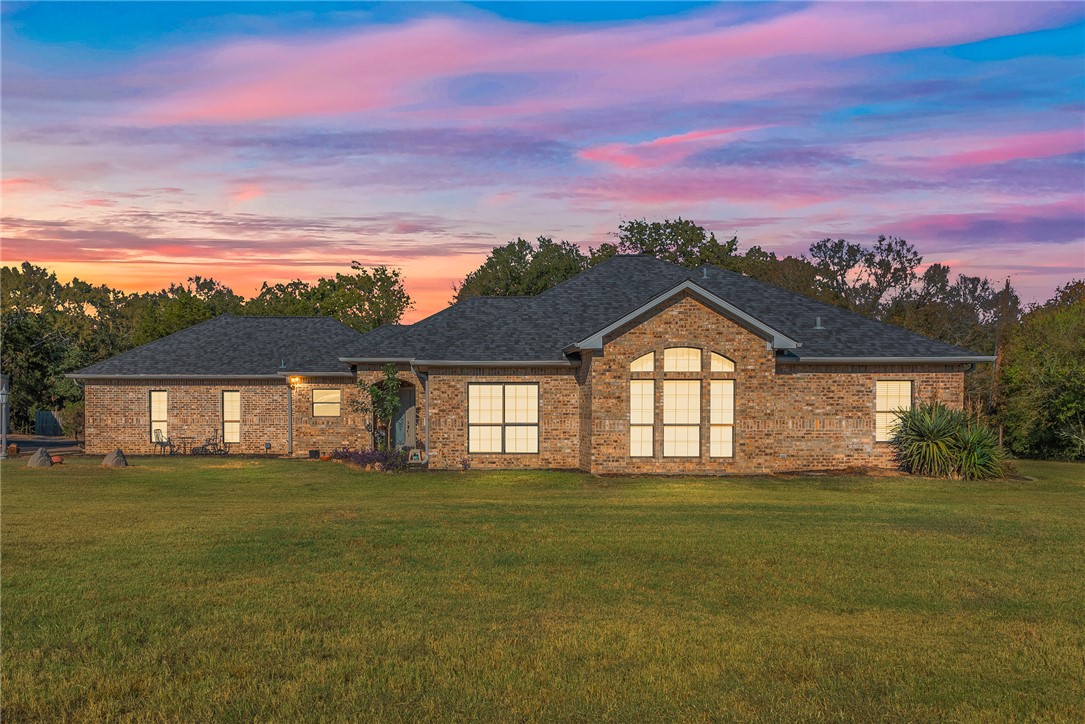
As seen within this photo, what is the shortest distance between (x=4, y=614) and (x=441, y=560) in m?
5.39

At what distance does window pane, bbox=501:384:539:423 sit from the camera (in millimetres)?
29391

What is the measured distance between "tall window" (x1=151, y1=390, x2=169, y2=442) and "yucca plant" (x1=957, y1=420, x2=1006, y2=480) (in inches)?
1095

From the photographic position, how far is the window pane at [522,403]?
2939 centimetres

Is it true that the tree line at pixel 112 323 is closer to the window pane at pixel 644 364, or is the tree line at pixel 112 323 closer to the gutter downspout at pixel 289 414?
the gutter downspout at pixel 289 414

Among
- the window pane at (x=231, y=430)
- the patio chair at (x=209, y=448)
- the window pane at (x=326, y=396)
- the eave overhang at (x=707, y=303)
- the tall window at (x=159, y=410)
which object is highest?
the eave overhang at (x=707, y=303)

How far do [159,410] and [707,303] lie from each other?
72.0 ft

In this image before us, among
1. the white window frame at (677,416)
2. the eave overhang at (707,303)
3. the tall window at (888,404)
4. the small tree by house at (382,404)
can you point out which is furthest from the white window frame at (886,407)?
the small tree by house at (382,404)

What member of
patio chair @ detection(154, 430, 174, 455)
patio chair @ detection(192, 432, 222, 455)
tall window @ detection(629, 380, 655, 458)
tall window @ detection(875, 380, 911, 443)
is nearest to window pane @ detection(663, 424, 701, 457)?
tall window @ detection(629, 380, 655, 458)

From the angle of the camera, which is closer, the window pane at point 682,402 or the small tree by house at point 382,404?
the window pane at point 682,402

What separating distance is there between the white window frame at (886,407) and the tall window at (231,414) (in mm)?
22776

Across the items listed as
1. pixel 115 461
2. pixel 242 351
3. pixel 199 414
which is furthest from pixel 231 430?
pixel 115 461

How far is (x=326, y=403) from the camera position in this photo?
36.0 metres

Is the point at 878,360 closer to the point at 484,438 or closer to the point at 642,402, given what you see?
the point at 642,402

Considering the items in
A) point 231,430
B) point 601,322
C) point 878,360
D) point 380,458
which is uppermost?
point 601,322
